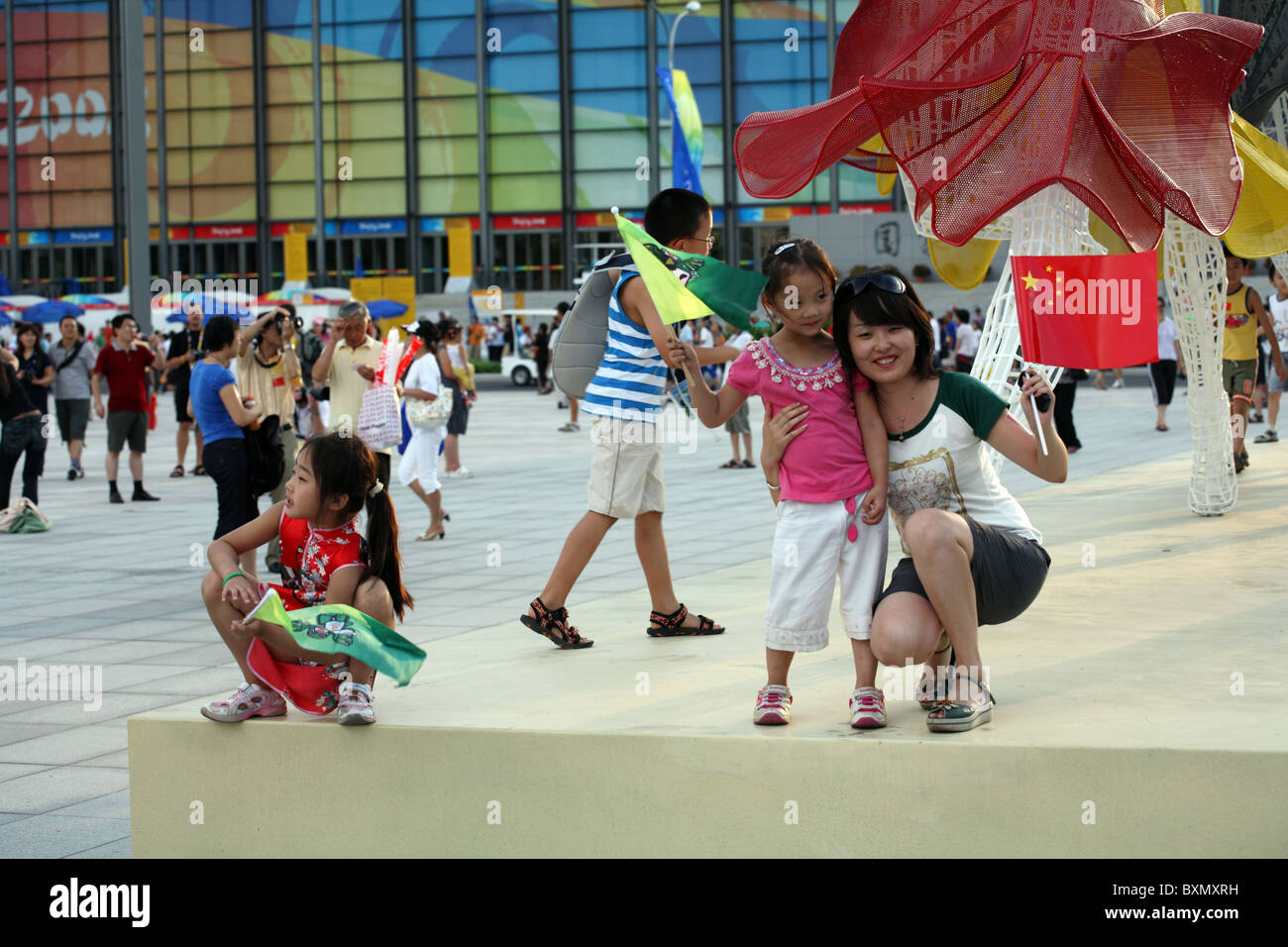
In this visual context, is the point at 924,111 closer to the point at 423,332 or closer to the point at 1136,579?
the point at 1136,579

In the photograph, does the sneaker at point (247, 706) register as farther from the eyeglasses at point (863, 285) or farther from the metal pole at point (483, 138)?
Result: the metal pole at point (483, 138)

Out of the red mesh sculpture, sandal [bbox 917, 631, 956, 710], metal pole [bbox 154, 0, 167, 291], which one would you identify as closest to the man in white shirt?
the red mesh sculpture

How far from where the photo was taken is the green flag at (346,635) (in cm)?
411

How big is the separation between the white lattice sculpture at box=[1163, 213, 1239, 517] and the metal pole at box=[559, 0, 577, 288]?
47.7 meters

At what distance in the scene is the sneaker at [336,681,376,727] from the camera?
4.22m

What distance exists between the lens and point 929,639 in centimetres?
398

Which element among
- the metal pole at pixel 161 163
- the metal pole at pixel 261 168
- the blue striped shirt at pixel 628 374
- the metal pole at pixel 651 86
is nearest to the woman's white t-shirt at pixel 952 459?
the blue striped shirt at pixel 628 374

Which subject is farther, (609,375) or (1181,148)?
(1181,148)

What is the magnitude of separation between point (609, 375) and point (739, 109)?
4891 centimetres

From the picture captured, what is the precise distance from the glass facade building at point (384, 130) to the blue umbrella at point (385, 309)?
50.8ft

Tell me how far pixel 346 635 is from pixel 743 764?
1146 millimetres

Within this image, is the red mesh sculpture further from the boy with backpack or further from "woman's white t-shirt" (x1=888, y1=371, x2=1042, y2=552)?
"woman's white t-shirt" (x1=888, y1=371, x2=1042, y2=552)
